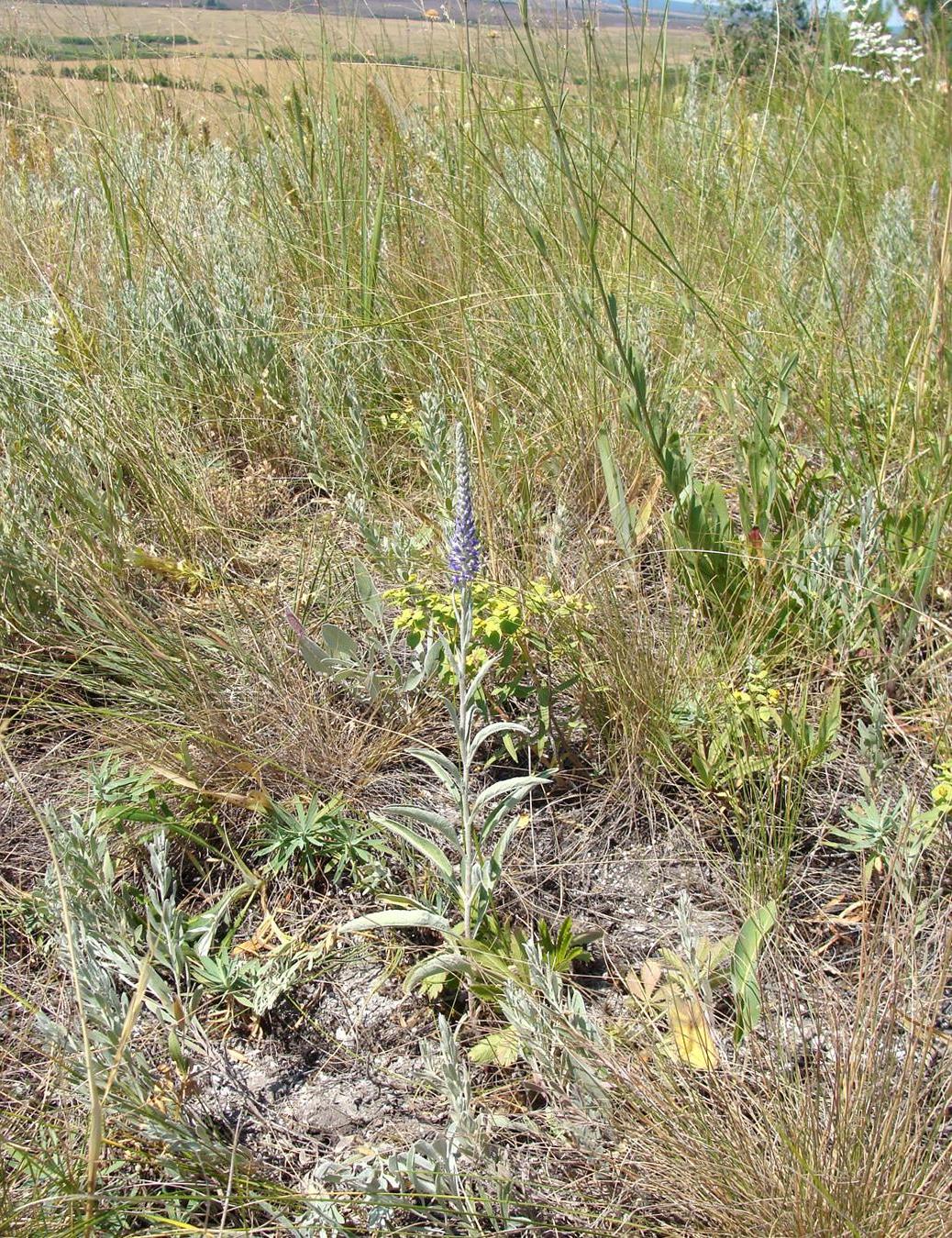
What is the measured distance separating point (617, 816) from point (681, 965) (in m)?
A: 0.48

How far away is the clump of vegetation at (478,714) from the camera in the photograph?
123 centimetres

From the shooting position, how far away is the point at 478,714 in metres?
1.90

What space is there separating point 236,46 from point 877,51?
2.96 metres

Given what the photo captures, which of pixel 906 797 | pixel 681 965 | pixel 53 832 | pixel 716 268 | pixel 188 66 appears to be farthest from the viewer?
pixel 188 66

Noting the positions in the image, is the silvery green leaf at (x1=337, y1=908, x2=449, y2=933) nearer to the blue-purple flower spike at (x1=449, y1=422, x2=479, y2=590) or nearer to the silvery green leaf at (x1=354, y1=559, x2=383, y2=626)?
the blue-purple flower spike at (x1=449, y1=422, x2=479, y2=590)

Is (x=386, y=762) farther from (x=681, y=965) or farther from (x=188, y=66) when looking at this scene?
(x=188, y=66)

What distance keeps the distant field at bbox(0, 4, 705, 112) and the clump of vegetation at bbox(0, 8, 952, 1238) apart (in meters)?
0.37

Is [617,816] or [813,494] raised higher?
[813,494]

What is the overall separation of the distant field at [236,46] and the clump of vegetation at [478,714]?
37 centimetres

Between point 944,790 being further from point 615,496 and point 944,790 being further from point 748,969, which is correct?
point 615,496

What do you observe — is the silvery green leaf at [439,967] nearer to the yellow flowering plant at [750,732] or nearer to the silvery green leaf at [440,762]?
the silvery green leaf at [440,762]

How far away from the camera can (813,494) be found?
84.8 inches

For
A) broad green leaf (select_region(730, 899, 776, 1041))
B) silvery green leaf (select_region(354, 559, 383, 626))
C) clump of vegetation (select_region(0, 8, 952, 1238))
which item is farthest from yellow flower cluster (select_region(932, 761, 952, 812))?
silvery green leaf (select_region(354, 559, 383, 626))

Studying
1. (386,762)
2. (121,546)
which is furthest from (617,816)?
(121,546)
